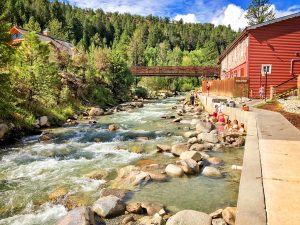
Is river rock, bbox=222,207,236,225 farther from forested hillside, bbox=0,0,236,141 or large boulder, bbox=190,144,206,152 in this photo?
forested hillside, bbox=0,0,236,141

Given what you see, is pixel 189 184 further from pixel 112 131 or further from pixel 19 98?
pixel 19 98

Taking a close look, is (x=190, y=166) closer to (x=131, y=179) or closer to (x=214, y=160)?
(x=214, y=160)

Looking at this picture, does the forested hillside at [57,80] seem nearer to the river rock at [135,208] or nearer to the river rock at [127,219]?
the river rock at [135,208]

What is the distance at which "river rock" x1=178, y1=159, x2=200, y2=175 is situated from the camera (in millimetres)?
11389

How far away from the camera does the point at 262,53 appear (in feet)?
95.8

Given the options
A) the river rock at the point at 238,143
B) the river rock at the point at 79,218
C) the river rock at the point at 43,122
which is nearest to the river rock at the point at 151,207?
the river rock at the point at 79,218

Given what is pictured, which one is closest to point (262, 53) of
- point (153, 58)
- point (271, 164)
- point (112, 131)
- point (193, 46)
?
point (112, 131)

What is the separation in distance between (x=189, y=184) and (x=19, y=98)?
18.1 metres

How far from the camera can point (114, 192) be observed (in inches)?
379

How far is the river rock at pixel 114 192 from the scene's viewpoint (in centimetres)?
945

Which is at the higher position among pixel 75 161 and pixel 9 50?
pixel 9 50

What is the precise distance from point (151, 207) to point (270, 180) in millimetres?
3260

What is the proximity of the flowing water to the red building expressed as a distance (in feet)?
41.7

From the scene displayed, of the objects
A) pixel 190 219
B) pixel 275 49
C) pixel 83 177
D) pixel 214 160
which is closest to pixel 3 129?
pixel 83 177
